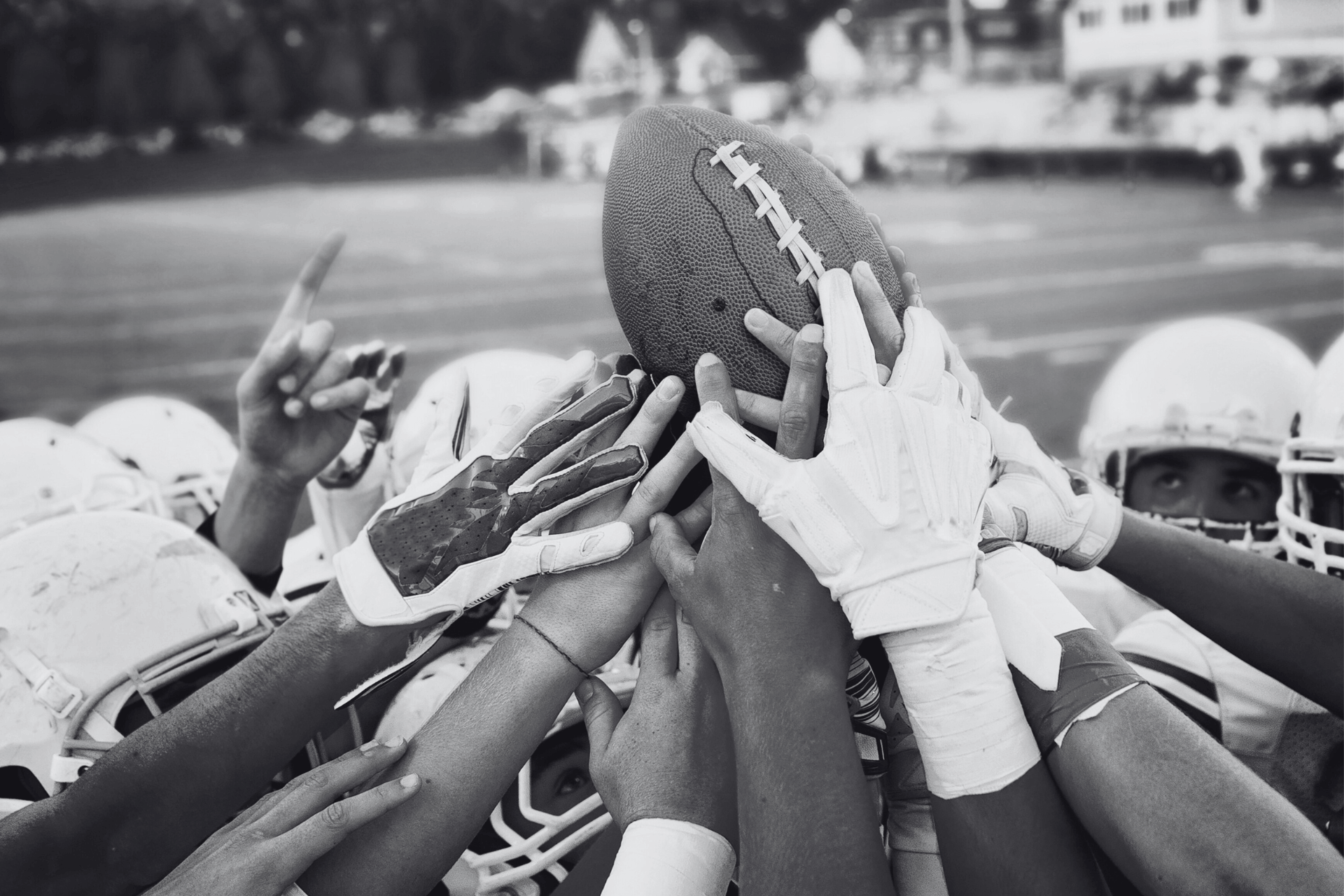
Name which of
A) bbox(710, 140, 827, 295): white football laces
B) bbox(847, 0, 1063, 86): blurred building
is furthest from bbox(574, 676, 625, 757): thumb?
bbox(847, 0, 1063, 86): blurred building

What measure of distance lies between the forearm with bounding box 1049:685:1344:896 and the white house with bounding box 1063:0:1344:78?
77.4 ft

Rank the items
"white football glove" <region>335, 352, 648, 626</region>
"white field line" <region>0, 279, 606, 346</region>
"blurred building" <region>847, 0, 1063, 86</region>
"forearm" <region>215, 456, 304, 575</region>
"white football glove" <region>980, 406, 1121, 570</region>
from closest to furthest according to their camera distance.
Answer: "white football glove" <region>335, 352, 648, 626</region>, "white football glove" <region>980, 406, 1121, 570</region>, "forearm" <region>215, 456, 304, 575</region>, "white field line" <region>0, 279, 606, 346</region>, "blurred building" <region>847, 0, 1063, 86</region>

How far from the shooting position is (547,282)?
38.8 ft

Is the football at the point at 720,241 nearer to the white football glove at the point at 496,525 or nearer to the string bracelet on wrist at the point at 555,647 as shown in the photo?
the white football glove at the point at 496,525

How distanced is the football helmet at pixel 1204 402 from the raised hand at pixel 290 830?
6.18 feet

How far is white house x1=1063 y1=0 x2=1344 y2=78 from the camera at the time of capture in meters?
24.7

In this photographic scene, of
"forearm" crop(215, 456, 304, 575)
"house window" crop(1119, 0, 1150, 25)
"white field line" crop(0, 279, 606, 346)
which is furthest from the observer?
"house window" crop(1119, 0, 1150, 25)

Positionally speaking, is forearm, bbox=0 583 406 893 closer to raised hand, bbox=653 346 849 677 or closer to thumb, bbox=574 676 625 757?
thumb, bbox=574 676 625 757

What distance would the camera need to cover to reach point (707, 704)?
1.48 meters

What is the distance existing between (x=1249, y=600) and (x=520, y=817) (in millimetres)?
1285

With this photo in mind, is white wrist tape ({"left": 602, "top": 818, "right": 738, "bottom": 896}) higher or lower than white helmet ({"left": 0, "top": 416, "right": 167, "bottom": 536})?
lower

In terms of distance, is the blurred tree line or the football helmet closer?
the football helmet

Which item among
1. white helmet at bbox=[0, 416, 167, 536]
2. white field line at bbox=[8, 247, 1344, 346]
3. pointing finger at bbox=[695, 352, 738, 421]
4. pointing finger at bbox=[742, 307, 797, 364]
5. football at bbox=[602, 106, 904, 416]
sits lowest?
white field line at bbox=[8, 247, 1344, 346]

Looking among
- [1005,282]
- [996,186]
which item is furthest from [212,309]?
[996,186]
